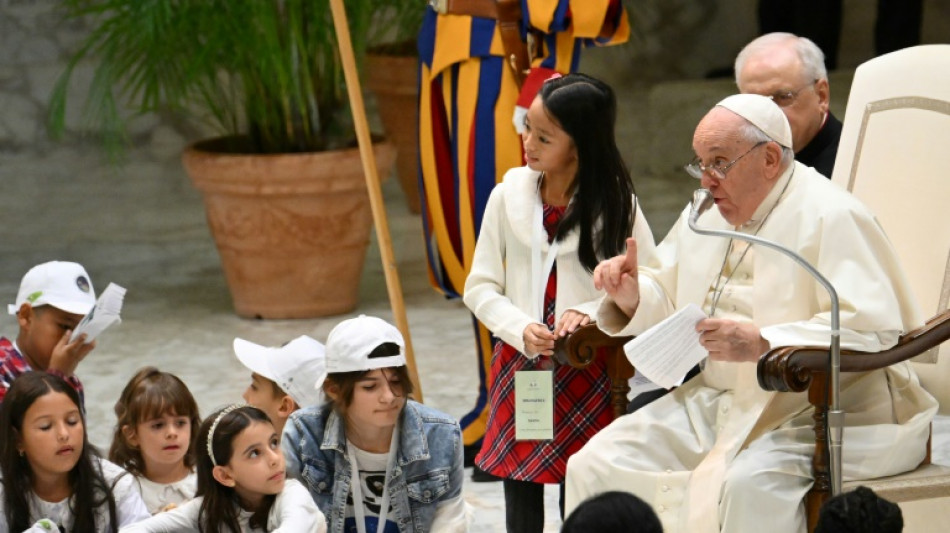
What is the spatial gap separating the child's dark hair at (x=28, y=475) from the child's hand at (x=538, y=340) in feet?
3.22

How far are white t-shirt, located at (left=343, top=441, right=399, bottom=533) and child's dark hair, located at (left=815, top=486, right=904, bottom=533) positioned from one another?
1.43 metres

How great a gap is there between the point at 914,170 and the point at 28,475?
2.07m

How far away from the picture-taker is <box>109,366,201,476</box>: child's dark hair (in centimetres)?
414

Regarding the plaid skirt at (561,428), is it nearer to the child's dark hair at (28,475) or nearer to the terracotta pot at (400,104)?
the child's dark hair at (28,475)

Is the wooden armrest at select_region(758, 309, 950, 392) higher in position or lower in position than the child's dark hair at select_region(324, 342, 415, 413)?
higher

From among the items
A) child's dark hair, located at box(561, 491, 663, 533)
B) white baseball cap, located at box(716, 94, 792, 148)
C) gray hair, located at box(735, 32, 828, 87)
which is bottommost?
child's dark hair, located at box(561, 491, 663, 533)

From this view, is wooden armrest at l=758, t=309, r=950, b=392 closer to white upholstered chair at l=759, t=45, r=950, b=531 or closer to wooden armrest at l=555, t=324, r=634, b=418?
white upholstered chair at l=759, t=45, r=950, b=531

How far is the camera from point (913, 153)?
3877 mm

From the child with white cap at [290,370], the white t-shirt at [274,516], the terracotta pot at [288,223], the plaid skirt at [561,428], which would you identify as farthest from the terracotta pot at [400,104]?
the white t-shirt at [274,516]

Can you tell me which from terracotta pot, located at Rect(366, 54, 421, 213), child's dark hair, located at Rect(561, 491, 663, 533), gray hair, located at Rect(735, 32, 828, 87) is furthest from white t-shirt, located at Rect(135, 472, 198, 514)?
terracotta pot, located at Rect(366, 54, 421, 213)

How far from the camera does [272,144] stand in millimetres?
6871

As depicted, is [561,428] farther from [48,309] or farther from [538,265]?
[48,309]

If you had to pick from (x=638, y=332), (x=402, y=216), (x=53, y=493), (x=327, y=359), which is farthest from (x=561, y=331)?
(x=402, y=216)

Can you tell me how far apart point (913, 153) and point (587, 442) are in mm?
967
